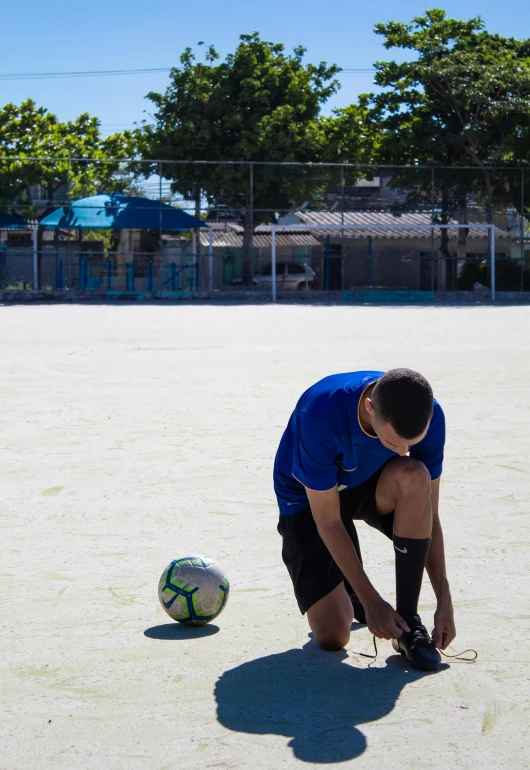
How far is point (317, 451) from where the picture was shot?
10.9ft

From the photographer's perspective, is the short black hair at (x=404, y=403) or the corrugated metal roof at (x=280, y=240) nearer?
the short black hair at (x=404, y=403)

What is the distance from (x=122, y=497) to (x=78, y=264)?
3612 cm

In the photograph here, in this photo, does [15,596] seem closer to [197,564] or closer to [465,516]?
[197,564]

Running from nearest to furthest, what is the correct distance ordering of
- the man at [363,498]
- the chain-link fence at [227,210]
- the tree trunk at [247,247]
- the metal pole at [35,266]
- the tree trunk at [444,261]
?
the man at [363,498] < the metal pole at [35,266] < the chain-link fence at [227,210] < the tree trunk at [247,247] < the tree trunk at [444,261]

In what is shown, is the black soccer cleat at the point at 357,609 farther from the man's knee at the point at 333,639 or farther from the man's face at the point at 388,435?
the man's face at the point at 388,435

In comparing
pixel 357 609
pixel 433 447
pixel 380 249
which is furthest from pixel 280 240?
pixel 433 447

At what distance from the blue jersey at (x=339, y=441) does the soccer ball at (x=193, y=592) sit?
68 centimetres

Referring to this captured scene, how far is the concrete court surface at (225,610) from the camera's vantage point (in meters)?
2.92

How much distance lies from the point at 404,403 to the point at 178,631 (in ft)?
4.91

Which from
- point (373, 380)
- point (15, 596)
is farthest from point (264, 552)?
point (373, 380)

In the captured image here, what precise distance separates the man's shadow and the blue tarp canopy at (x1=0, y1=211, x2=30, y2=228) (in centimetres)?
4071

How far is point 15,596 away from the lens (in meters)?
4.29

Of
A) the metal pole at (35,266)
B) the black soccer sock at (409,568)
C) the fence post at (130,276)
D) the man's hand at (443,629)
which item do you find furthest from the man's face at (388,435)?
the fence post at (130,276)

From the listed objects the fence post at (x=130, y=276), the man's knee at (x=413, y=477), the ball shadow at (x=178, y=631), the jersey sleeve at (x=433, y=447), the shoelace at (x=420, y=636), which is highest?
the fence post at (x=130, y=276)
